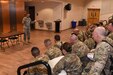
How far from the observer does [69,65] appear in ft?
8.29

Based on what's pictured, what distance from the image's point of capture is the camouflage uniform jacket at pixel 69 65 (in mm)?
2512

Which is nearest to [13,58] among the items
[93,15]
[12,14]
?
[12,14]

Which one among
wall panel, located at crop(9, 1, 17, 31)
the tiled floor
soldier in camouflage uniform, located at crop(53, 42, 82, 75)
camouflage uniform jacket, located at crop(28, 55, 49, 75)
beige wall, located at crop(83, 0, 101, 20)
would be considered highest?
beige wall, located at crop(83, 0, 101, 20)

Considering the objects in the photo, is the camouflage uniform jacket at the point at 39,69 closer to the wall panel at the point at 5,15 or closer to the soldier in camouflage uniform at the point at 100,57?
the soldier in camouflage uniform at the point at 100,57

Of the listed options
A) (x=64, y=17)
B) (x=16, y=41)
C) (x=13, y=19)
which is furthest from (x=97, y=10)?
(x=16, y=41)

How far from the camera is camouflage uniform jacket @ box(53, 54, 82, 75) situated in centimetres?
251

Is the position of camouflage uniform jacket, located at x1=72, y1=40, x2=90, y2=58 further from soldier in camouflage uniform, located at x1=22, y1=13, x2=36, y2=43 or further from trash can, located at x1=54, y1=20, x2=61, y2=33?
trash can, located at x1=54, y1=20, x2=61, y2=33

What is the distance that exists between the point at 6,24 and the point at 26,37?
10.3 ft

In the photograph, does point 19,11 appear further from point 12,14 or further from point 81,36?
point 81,36

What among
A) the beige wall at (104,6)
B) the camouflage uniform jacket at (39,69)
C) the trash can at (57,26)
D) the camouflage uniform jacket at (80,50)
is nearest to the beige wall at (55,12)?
the trash can at (57,26)

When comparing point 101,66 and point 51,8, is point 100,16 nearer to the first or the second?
point 51,8

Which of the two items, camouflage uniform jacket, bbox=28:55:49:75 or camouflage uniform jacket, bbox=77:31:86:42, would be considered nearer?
camouflage uniform jacket, bbox=28:55:49:75

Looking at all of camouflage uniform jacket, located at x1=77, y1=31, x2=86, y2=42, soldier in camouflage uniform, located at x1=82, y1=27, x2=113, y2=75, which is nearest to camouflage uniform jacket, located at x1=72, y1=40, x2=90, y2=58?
soldier in camouflage uniform, located at x1=82, y1=27, x2=113, y2=75

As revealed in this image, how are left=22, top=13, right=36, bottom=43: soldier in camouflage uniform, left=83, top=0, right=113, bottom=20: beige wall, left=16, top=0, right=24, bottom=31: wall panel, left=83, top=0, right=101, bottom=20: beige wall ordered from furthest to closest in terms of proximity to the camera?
left=83, top=0, right=101, bottom=20: beige wall
left=83, top=0, right=113, bottom=20: beige wall
left=16, top=0, right=24, bottom=31: wall panel
left=22, top=13, right=36, bottom=43: soldier in camouflage uniform
